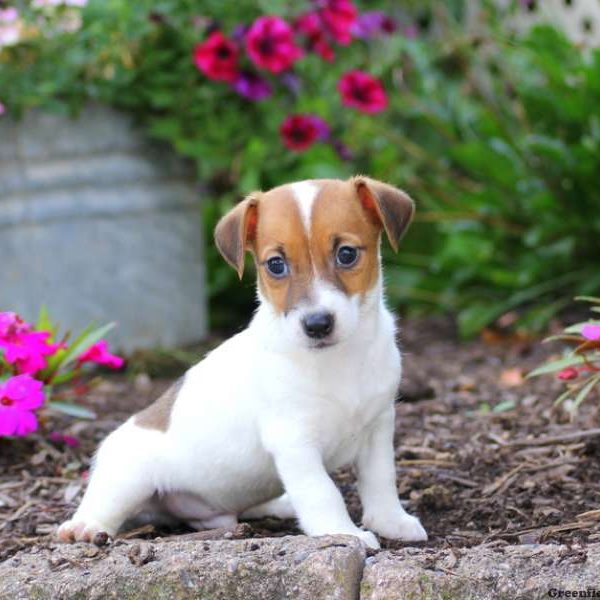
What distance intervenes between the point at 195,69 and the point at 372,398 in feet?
12.1

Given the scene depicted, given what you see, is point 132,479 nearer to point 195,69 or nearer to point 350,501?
point 350,501

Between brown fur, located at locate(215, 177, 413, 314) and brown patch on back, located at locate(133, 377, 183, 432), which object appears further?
brown patch on back, located at locate(133, 377, 183, 432)

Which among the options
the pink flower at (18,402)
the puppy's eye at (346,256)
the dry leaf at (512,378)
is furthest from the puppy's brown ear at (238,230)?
the dry leaf at (512,378)

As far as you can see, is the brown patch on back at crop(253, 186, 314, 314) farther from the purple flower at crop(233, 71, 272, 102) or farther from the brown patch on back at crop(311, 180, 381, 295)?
the purple flower at crop(233, 71, 272, 102)

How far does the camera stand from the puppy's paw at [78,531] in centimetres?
329

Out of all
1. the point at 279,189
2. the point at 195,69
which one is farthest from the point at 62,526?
the point at 195,69

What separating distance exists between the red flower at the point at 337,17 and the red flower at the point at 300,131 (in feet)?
1.57

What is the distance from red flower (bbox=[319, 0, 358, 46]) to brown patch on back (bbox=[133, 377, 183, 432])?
11.2 feet

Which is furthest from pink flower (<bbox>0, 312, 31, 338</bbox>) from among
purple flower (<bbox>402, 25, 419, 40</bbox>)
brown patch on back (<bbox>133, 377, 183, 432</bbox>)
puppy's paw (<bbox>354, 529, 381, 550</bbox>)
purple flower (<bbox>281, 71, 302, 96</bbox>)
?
purple flower (<bbox>402, 25, 419, 40</bbox>)

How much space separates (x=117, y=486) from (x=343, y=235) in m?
0.99

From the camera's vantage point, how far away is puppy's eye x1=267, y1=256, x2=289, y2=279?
3.11m

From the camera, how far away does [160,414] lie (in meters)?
3.56

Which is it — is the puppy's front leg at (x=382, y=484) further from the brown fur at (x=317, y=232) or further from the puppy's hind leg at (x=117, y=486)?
the puppy's hind leg at (x=117, y=486)

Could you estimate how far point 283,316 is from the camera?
10.1ft
